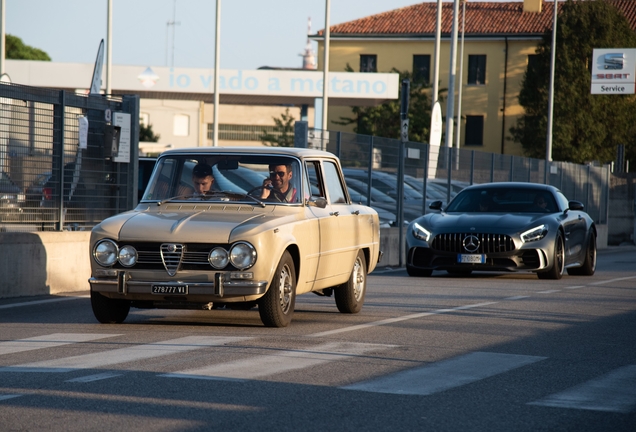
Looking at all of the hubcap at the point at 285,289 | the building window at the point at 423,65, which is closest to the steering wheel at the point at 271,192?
the hubcap at the point at 285,289

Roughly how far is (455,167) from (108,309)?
690 inches

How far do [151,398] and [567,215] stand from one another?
13170 millimetres

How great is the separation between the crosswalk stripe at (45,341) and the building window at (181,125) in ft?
270

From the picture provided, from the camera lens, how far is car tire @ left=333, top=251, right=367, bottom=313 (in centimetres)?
1179

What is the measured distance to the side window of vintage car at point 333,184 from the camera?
11797mm

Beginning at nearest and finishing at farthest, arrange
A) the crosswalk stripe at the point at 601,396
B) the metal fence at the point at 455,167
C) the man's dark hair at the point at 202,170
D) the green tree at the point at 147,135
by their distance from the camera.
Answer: the crosswalk stripe at the point at 601,396
the man's dark hair at the point at 202,170
the metal fence at the point at 455,167
the green tree at the point at 147,135

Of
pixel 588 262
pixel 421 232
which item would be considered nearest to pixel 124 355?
pixel 421 232

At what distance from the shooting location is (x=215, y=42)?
42438mm

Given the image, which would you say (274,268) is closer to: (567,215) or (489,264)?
(489,264)

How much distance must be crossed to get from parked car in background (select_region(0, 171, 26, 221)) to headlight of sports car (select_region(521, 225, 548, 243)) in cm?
744

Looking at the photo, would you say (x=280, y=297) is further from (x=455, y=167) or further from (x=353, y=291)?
(x=455, y=167)

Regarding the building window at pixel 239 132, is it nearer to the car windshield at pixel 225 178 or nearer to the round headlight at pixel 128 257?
the car windshield at pixel 225 178

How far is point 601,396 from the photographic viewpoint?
6.98 m

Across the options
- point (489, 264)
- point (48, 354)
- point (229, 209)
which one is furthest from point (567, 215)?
point (48, 354)
